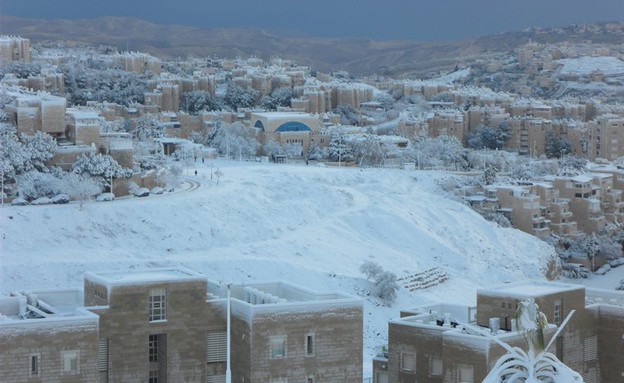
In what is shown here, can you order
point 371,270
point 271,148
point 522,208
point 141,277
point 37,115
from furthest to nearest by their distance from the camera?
point 271,148, point 522,208, point 37,115, point 371,270, point 141,277

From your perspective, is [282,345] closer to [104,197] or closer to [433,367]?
[433,367]

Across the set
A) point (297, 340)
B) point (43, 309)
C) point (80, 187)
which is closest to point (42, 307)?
point (43, 309)

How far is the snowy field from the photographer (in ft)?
128

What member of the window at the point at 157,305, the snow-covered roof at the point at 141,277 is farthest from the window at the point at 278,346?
the window at the point at 157,305

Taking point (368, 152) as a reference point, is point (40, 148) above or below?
above

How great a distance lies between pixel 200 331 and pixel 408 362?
137 inches

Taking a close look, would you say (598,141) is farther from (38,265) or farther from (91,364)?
(91,364)

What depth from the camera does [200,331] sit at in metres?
23.1

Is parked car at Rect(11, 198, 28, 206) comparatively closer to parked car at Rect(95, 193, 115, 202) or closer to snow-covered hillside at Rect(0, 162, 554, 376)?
snow-covered hillside at Rect(0, 162, 554, 376)

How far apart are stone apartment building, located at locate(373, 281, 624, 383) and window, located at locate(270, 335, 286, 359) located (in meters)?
2.29

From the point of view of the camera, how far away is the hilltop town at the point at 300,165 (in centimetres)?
2261

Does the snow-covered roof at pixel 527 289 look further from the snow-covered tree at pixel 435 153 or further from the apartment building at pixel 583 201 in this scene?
the snow-covered tree at pixel 435 153

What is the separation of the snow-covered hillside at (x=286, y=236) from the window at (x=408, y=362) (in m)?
10.5

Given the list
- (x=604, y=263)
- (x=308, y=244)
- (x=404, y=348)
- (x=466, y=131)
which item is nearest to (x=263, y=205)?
(x=308, y=244)
